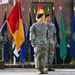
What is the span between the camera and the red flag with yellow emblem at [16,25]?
14805 millimetres

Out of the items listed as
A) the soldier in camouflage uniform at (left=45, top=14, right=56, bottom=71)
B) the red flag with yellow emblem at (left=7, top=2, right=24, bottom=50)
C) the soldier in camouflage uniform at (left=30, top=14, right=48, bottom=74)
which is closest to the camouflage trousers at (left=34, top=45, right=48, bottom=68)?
the soldier in camouflage uniform at (left=30, top=14, right=48, bottom=74)

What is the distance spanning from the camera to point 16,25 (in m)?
14.9

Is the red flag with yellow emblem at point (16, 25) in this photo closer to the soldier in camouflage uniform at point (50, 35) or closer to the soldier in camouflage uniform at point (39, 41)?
the soldier in camouflage uniform at point (50, 35)

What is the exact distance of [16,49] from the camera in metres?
15.0

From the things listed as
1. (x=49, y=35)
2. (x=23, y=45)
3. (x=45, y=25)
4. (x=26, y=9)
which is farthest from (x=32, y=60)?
(x=26, y=9)

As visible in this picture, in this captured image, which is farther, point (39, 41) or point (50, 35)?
point (50, 35)

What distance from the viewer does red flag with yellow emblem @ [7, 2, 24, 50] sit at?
1480cm

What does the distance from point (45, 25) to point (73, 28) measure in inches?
151

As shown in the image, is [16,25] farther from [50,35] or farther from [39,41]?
[39,41]

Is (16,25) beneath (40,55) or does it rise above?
above

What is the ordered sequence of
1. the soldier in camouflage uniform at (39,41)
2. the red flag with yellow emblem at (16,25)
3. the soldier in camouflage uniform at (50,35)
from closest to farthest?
1. the soldier in camouflage uniform at (39,41)
2. the soldier in camouflage uniform at (50,35)
3. the red flag with yellow emblem at (16,25)

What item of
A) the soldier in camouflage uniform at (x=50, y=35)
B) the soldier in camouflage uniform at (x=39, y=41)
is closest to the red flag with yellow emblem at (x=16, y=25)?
the soldier in camouflage uniform at (x=50, y=35)

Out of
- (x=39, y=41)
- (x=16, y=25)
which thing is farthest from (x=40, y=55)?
(x=16, y=25)

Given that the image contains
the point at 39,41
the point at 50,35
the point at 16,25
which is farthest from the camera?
the point at 16,25
